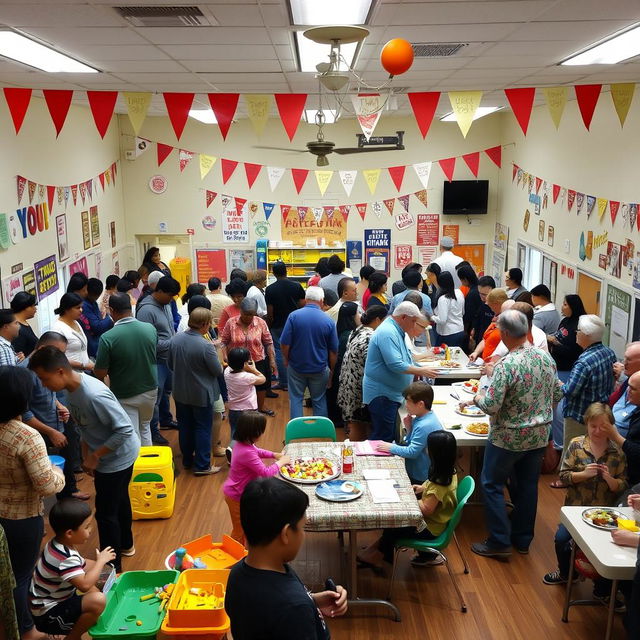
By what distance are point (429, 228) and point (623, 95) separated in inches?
224

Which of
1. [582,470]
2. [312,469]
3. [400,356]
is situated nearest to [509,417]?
[582,470]

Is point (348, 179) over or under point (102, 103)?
under

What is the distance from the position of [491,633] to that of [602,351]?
232 centimetres

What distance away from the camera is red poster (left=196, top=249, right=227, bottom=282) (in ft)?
38.6

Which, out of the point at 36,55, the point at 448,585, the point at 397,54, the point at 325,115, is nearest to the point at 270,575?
the point at 448,585

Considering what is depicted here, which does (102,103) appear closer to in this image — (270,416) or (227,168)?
(270,416)

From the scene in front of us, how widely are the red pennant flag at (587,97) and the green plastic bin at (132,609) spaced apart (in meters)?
5.51

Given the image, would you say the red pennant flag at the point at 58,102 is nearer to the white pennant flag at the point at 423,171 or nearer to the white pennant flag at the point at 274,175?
the white pennant flag at the point at 274,175

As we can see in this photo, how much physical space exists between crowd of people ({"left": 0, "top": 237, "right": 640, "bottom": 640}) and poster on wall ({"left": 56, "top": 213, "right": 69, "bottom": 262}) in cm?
128

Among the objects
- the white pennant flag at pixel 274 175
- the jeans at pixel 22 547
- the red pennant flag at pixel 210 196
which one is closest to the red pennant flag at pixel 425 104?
the white pennant flag at pixel 274 175

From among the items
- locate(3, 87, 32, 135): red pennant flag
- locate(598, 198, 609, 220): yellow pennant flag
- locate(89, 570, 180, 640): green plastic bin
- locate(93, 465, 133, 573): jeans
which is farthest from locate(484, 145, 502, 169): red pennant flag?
locate(89, 570, 180, 640): green plastic bin

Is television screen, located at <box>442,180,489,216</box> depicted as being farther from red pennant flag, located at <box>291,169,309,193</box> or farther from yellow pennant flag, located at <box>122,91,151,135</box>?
yellow pennant flag, located at <box>122,91,151,135</box>

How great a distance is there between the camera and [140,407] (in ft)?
17.2

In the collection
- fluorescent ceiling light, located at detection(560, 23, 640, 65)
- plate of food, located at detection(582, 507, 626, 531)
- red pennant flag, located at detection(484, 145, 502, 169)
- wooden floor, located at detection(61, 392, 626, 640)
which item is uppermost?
fluorescent ceiling light, located at detection(560, 23, 640, 65)
